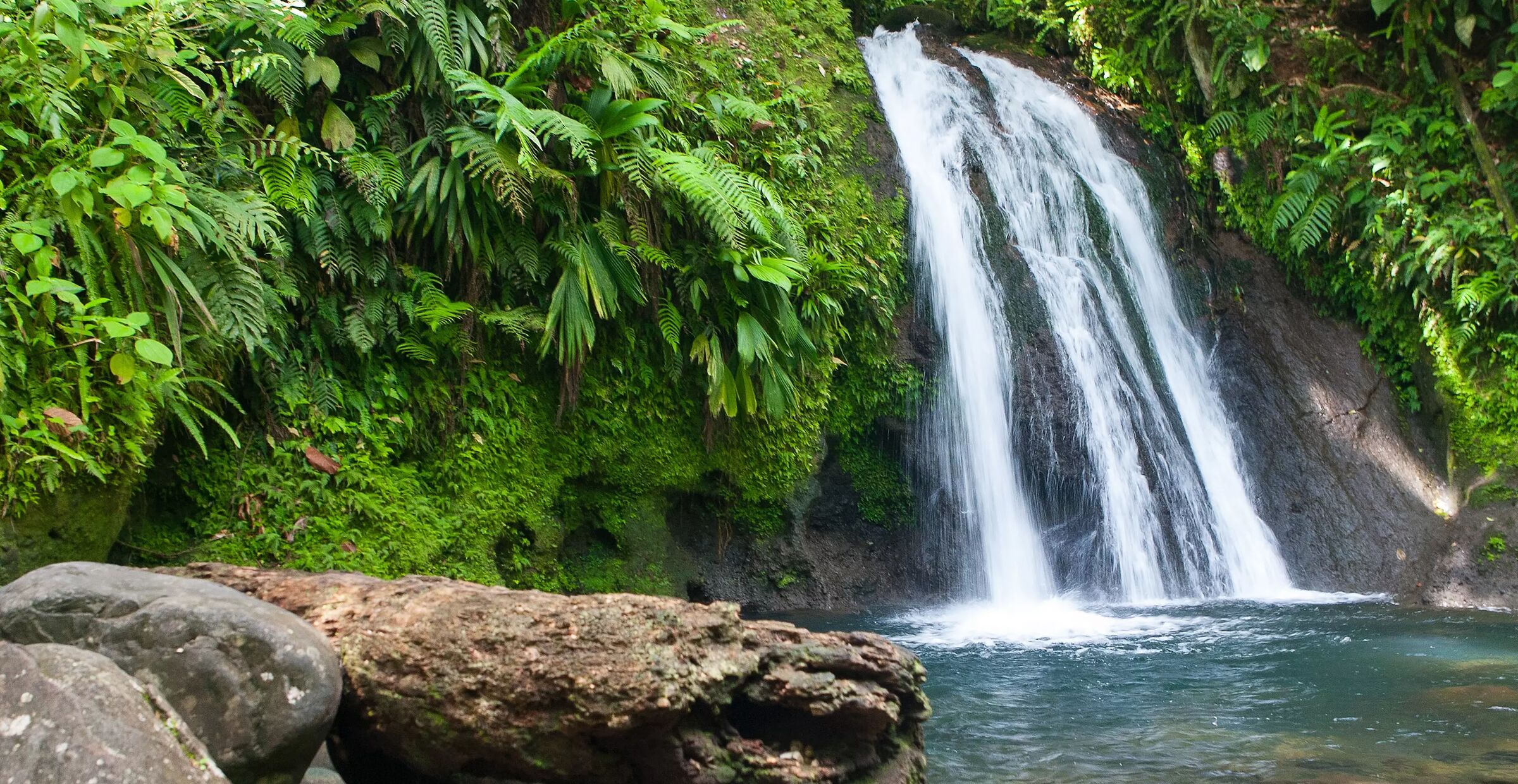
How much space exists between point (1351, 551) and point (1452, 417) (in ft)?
5.31

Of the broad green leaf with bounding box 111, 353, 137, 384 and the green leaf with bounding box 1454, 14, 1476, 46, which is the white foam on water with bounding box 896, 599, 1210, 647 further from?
the green leaf with bounding box 1454, 14, 1476, 46

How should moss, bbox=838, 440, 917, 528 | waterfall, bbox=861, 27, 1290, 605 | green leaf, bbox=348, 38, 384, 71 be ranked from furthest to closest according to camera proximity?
moss, bbox=838, 440, 917, 528, waterfall, bbox=861, 27, 1290, 605, green leaf, bbox=348, 38, 384, 71

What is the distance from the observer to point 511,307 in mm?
6137

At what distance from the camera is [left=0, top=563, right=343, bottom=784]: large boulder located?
2785 mm

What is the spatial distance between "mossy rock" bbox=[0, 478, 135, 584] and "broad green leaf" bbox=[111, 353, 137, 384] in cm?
46

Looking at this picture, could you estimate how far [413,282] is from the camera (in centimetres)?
572

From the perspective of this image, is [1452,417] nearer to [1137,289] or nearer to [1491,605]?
[1491,605]

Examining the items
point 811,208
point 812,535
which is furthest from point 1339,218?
point 812,535

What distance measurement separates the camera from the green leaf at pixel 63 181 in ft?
12.4

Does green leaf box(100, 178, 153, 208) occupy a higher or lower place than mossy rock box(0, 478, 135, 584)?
higher

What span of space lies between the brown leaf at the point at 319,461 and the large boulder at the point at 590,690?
1.83 metres

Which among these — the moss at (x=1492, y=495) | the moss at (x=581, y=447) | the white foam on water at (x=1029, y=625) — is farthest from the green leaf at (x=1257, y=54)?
the white foam on water at (x=1029, y=625)

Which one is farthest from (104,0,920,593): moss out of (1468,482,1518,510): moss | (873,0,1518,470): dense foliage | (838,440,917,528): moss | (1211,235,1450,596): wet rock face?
(1468,482,1518,510): moss

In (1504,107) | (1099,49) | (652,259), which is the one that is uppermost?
(1099,49)
